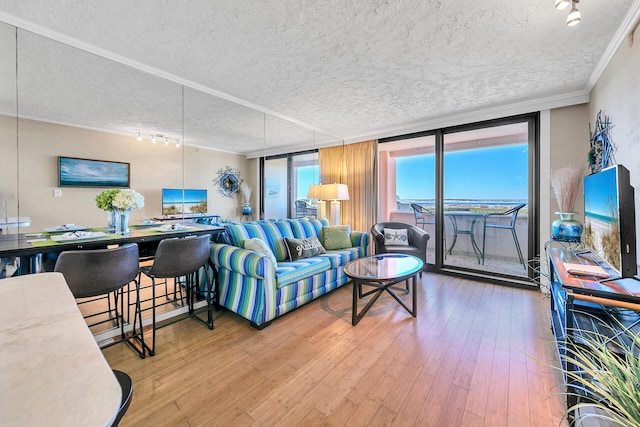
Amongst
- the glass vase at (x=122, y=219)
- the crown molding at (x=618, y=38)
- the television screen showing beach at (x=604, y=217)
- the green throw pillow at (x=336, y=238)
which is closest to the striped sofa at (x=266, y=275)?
the green throw pillow at (x=336, y=238)

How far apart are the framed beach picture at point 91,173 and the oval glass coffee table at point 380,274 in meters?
2.24

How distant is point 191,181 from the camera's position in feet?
9.70

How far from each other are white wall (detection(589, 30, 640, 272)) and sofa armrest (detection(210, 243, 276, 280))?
271 centimetres

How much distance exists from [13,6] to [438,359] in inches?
145

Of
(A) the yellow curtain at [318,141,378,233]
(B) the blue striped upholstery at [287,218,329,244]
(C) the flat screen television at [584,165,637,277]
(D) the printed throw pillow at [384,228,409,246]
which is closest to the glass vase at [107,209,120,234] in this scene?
(B) the blue striped upholstery at [287,218,329,244]

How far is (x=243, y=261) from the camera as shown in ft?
7.86

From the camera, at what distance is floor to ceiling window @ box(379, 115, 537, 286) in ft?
11.7

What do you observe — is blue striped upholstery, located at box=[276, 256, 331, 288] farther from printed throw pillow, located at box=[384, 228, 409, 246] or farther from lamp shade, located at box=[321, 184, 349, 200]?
lamp shade, located at box=[321, 184, 349, 200]

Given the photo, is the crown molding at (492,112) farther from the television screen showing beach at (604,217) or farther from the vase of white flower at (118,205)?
the vase of white flower at (118,205)

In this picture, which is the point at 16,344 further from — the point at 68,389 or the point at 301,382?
the point at 301,382

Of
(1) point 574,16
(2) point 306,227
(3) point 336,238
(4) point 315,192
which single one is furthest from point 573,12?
(4) point 315,192

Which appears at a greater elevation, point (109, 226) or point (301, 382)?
point (109, 226)

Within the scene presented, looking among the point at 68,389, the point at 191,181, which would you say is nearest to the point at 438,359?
the point at 68,389

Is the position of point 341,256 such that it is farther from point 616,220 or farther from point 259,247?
point 616,220
